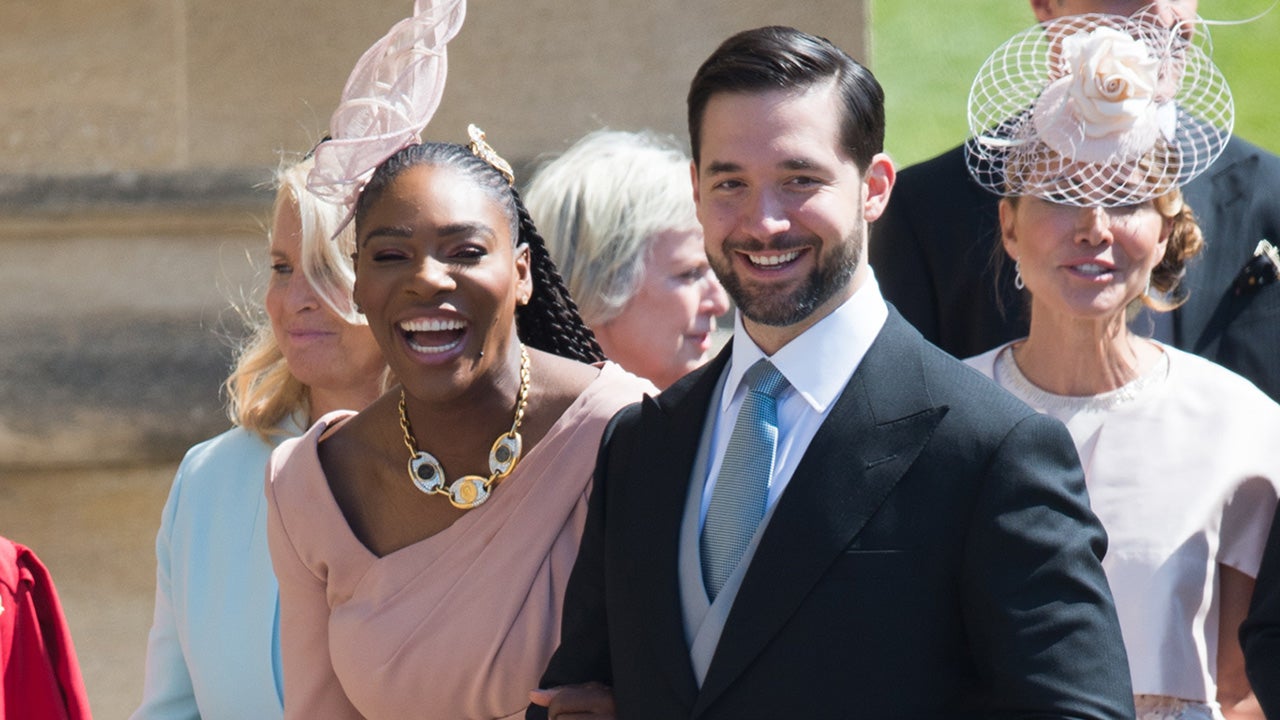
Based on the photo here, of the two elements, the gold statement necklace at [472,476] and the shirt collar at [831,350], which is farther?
the gold statement necklace at [472,476]

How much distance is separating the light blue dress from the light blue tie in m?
1.50

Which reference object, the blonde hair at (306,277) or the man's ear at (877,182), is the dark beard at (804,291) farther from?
the blonde hair at (306,277)

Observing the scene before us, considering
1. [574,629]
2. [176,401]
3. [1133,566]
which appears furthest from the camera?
[176,401]

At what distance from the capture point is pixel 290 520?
130 inches

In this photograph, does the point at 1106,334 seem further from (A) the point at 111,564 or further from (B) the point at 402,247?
(A) the point at 111,564

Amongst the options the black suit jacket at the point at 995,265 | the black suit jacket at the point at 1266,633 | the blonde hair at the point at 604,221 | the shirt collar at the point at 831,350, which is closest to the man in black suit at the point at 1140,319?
the black suit jacket at the point at 995,265

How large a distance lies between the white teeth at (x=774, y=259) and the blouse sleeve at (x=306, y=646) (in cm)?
112

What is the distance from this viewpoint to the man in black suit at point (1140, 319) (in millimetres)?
3795

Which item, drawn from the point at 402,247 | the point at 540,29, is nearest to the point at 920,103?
the point at 540,29

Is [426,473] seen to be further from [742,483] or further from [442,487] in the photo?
[742,483]

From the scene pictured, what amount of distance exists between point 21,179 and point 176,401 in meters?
0.86

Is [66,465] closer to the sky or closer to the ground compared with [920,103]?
closer to the ground

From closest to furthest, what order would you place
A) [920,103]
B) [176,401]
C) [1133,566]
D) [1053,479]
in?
1. [1053,479]
2. [1133,566]
3. [176,401]
4. [920,103]

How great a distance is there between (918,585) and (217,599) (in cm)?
190
